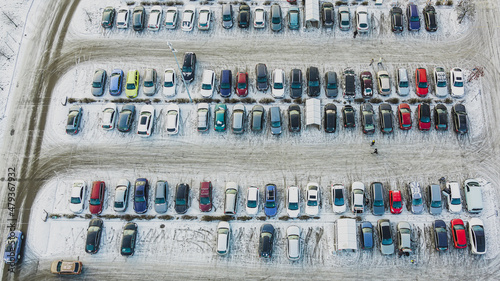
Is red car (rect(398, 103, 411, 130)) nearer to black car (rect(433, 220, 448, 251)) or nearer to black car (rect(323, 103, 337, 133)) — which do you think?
black car (rect(323, 103, 337, 133))

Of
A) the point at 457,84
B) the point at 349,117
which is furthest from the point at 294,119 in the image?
the point at 457,84

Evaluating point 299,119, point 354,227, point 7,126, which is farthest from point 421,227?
point 7,126

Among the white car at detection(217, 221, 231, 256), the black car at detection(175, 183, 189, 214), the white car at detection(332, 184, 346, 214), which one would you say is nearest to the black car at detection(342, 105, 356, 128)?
the white car at detection(332, 184, 346, 214)

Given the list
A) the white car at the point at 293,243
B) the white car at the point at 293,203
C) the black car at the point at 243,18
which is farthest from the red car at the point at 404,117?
the black car at the point at 243,18

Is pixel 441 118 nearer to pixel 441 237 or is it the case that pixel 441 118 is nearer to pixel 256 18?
pixel 441 237

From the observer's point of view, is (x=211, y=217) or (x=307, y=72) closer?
(x=211, y=217)

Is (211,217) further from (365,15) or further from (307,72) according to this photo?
(365,15)
